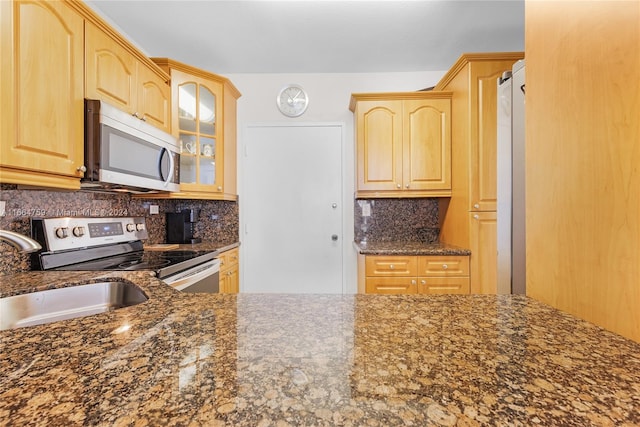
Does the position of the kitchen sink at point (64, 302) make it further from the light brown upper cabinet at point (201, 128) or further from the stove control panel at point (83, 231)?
the light brown upper cabinet at point (201, 128)

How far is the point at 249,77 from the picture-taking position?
2826 millimetres

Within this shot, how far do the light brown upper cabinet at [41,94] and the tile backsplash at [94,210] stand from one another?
30 cm

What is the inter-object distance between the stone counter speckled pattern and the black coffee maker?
197 centimetres

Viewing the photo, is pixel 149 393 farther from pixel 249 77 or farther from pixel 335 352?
pixel 249 77

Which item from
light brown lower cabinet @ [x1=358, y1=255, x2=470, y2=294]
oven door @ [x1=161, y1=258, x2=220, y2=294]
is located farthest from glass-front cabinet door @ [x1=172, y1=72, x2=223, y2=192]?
light brown lower cabinet @ [x1=358, y1=255, x2=470, y2=294]

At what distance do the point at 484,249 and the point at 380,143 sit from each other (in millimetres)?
1150

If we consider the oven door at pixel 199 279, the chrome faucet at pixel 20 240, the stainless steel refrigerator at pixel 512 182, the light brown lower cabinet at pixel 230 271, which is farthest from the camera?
the light brown lower cabinet at pixel 230 271

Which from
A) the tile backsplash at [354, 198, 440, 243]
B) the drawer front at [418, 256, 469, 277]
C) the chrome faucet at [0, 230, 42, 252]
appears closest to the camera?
the chrome faucet at [0, 230, 42, 252]

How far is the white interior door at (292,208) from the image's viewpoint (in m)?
2.80

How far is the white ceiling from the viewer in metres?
1.91

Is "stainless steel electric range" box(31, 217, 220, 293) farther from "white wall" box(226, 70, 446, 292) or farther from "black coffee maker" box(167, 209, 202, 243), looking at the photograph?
"white wall" box(226, 70, 446, 292)

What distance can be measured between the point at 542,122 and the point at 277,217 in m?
2.34

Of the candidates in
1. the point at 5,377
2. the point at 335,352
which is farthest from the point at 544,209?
the point at 5,377

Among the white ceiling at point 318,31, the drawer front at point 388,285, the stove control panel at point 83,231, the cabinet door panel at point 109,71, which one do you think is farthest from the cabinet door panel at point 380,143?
the stove control panel at point 83,231
